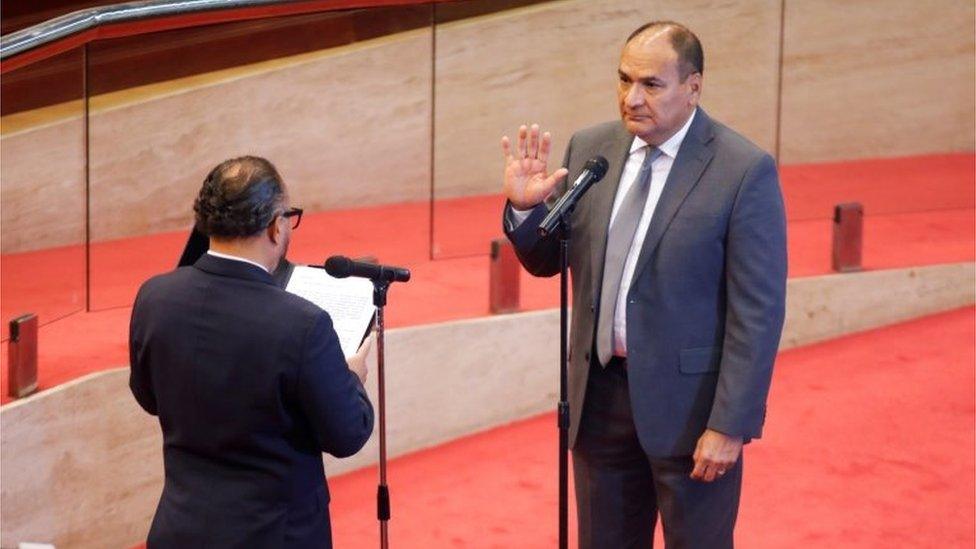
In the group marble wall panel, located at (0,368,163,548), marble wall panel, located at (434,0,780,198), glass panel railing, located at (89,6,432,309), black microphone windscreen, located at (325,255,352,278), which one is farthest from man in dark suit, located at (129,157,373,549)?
marble wall panel, located at (434,0,780,198)

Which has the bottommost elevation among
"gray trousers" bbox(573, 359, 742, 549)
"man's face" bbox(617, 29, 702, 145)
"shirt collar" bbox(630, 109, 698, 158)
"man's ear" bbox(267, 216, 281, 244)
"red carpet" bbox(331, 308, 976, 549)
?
"red carpet" bbox(331, 308, 976, 549)

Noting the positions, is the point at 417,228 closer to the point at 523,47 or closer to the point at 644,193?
the point at 523,47

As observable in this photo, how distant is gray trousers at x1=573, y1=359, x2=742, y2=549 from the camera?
2914mm

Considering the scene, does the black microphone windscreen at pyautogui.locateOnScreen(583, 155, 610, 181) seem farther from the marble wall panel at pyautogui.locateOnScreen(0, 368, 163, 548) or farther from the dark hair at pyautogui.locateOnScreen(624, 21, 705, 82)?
the marble wall panel at pyautogui.locateOnScreen(0, 368, 163, 548)

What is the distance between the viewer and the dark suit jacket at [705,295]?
9.21 feet

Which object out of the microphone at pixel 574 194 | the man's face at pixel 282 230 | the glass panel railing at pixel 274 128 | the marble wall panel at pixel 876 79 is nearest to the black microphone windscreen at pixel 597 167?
the microphone at pixel 574 194

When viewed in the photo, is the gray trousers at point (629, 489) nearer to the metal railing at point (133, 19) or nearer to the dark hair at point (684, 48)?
the dark hair at point (684, 48)

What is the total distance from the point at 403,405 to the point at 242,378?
201cm

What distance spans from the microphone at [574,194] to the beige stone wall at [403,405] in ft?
4.73

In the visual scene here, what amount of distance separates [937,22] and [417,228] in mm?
2291

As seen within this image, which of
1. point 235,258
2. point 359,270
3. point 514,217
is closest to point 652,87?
point 514,217

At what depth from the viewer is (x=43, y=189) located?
4.02 metres

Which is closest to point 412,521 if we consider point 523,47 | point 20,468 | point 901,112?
point 20,468

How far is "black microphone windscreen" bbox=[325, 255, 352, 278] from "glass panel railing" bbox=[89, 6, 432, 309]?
5.49 ft
